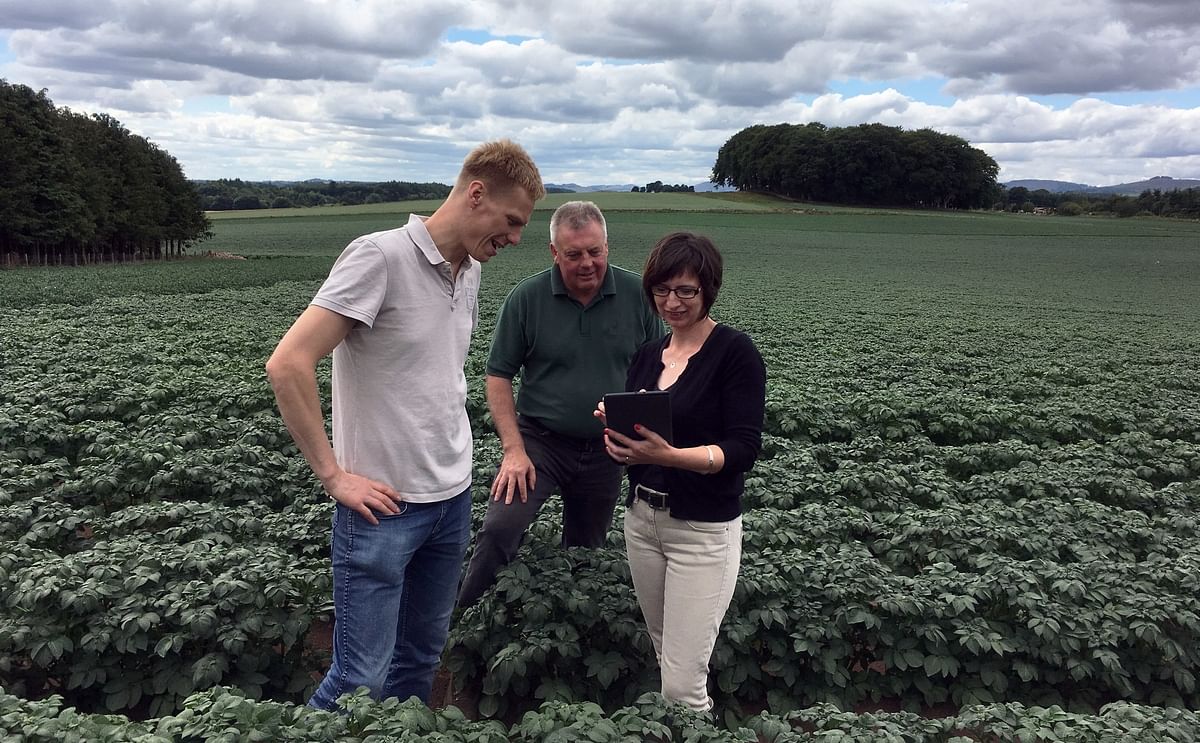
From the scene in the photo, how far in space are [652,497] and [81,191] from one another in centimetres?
6316

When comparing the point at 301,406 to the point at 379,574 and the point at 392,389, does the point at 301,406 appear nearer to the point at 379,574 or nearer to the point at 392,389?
the point at 392,389

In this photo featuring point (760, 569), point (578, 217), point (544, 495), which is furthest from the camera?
point (760, 569)

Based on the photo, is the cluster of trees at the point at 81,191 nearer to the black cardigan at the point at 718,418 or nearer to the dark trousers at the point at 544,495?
the dark trousers at the point at 544,495

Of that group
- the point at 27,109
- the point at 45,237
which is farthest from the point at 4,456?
the point at 27,109

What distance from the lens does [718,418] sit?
3.38 metres

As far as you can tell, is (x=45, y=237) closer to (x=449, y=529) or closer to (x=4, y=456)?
(x=4, y=456)

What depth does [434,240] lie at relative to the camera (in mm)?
2924

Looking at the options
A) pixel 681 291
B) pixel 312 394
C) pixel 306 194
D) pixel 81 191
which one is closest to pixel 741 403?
pixel 681 291

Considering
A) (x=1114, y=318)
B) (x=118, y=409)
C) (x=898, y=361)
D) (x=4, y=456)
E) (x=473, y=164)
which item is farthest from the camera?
(x=1114, y=318)

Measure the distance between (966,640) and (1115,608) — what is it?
44.8 inches

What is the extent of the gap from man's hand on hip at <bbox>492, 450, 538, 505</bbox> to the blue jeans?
2.17 ft

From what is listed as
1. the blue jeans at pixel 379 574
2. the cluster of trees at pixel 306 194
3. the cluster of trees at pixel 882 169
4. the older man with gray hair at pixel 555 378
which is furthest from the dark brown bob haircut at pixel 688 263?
the cluster of trees at pixel 306 194

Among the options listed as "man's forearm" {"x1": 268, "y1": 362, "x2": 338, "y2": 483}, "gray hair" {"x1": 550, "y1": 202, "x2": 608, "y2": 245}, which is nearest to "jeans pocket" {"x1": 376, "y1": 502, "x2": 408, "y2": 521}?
"man's forearm" {"x1": 268, "y1": 362, "x2": 338, "y2": 483}

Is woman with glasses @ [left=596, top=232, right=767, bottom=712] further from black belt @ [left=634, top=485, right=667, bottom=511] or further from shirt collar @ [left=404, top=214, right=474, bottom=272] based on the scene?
shirt collar @ [left=404, top=214, right=474, bottom=272]
